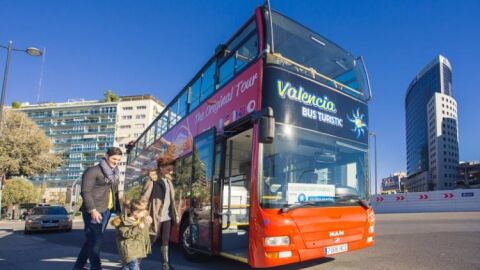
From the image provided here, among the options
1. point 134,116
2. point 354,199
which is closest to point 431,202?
point 354,199

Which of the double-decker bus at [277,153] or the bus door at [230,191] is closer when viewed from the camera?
the double-decker bus at [277,153]

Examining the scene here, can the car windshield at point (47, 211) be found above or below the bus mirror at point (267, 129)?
below

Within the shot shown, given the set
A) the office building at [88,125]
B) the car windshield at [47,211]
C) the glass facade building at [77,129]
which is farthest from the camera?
the glass facade building at [77,129]

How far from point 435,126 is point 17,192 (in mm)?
130307

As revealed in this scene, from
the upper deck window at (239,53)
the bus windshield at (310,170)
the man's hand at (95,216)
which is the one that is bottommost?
the man's hand at (95,216)

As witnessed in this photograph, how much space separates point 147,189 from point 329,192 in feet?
9.80

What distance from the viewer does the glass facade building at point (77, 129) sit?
12219 centimetres

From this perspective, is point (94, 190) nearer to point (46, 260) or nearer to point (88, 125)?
point (46, 260)

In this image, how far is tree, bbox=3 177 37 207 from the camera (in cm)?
3603

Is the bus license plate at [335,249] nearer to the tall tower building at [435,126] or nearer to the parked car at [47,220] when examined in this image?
the parked car at [47,220]

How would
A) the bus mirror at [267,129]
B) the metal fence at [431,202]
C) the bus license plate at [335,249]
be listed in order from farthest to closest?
1. the metal fence at [431,202]
2. the bus license plate at [335,249]
3. the bus mirror at [267,129]

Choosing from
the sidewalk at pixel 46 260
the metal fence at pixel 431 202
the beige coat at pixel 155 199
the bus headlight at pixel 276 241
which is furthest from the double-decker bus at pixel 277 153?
the metal fence at pixel 431 202

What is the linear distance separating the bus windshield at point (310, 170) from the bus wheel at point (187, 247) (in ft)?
9.15

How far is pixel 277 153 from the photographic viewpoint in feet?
18.6
